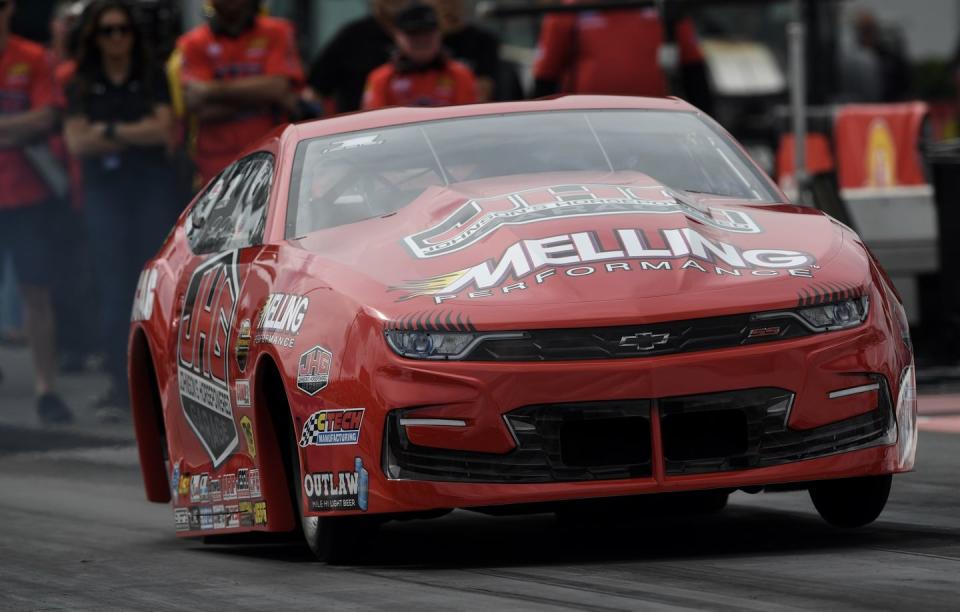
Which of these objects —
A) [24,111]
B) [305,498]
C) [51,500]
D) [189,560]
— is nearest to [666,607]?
[305,498]

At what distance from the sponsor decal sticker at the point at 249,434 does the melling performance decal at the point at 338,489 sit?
49 centimetres

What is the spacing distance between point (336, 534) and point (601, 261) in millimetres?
1101

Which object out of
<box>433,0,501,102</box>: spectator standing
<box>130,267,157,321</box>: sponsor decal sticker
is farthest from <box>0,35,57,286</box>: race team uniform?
<box>130,267,157,321</box>: sponsor decal sticker

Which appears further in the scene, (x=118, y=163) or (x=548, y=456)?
(x=118, y=163)

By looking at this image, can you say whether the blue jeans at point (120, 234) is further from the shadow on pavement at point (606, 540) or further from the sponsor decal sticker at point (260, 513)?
the sponsor decal sticker at point (260, 513)

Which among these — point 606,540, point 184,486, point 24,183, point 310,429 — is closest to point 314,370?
point 310,429

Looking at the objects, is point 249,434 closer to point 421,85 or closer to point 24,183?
point 421,85

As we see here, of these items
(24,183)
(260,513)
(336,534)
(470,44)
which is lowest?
Answer: (24,183)

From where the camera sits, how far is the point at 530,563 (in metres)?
6.59

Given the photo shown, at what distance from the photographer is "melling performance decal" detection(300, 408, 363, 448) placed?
6.39m

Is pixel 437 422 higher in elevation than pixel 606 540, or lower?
higher

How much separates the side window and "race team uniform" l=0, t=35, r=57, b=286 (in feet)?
16.9

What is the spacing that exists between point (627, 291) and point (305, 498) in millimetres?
1104

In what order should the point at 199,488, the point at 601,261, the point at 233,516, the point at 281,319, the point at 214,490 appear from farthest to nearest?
1. the point at 199,488
2. the point at 214,490
3. the point at 233,516
4. the point at 281,319
5. the point at 601,261
